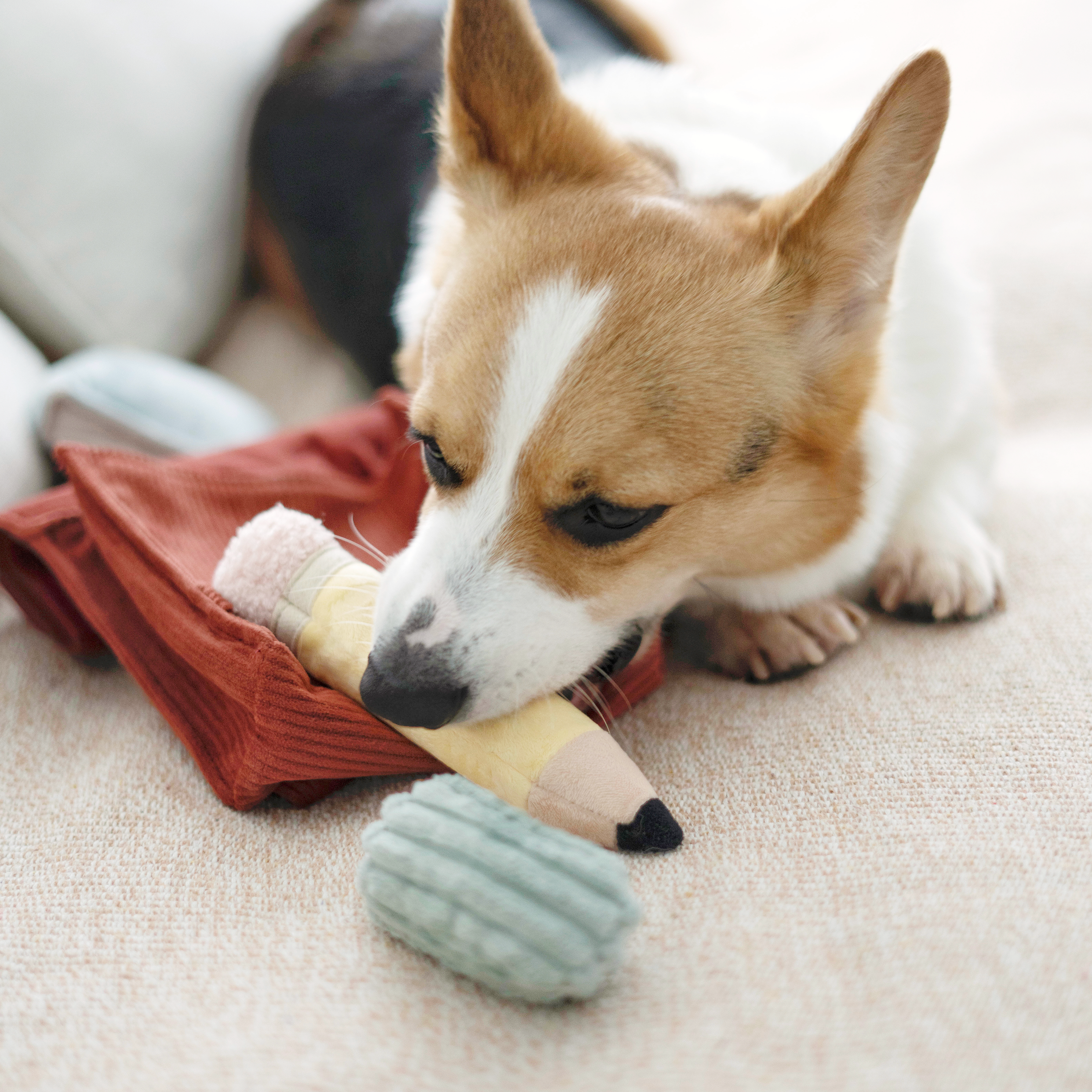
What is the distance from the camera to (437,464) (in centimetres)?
124

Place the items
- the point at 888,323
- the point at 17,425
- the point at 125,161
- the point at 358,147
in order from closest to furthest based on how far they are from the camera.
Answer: the point at 888,323 < the point at 17,425 < the point at 125,161 < the point at 358,147

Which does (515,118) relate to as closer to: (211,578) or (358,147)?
(211,578)

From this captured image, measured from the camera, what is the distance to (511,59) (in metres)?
1.35

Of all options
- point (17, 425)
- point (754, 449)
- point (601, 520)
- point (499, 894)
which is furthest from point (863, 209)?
point (17, 425)

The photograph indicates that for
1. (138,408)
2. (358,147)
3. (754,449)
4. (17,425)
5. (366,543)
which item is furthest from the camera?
(358,147)

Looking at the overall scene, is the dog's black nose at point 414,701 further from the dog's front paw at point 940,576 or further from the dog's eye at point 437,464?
the dog's front paw at point 940,576

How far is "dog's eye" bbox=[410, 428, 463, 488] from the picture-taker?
1.21 m

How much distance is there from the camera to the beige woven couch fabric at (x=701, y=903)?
2.67 feet

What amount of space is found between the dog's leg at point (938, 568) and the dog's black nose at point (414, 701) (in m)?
0.84

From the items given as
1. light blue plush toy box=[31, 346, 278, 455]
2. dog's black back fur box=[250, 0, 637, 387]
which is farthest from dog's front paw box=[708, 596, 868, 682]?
dog's black back fur box=[250, 0, 637, 387]

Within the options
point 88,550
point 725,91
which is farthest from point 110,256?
point 725,91

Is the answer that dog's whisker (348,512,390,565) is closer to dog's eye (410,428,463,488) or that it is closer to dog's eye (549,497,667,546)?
dog's eye (410,428,463,488)

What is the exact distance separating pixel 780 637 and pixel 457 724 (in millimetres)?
581

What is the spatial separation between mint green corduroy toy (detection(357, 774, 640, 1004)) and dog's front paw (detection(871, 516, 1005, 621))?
2.77 ft
